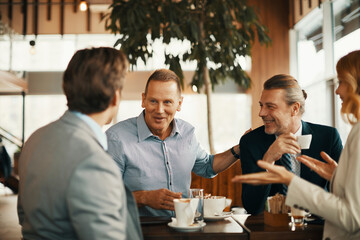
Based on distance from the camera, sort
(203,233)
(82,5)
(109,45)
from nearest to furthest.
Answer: (203,233)
(82,5)
(109,45)

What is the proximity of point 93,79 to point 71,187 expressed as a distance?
0.33 meters

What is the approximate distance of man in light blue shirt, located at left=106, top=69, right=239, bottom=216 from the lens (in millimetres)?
2154

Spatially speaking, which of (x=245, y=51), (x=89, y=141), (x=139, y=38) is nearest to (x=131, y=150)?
(x=89, y=141)

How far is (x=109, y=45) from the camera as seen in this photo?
381 inches

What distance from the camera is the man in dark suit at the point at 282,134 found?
2.03m

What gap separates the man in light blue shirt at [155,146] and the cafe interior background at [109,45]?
4.69m

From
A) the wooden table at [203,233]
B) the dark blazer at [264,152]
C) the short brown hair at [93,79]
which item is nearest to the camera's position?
the short brown hair at [93,79]

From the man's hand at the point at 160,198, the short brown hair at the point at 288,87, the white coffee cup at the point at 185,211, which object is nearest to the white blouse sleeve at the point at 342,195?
the white coffee cup at the point at 185,211

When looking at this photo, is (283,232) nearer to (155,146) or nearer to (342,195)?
(342,195)

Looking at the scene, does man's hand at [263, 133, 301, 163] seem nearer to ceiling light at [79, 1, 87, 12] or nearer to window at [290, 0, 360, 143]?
window at [290, 0, 360, 143]

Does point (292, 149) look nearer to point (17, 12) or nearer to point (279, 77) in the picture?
point (279, 77)

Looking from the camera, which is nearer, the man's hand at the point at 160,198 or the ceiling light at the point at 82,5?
the man's hand at the point at 160,198

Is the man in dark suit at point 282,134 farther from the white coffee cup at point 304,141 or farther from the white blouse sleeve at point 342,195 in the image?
the white blouse sleeve at point 342,195

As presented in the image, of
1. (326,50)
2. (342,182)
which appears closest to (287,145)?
(342,182)
